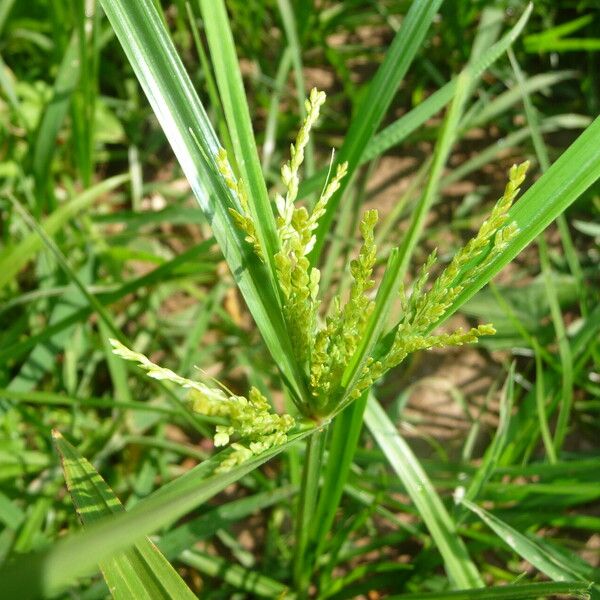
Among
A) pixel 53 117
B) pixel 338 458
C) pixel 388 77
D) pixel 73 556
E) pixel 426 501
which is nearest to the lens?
pixel 73 556

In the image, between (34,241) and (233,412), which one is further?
(34,241)

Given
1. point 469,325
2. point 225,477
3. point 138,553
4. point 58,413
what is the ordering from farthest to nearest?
Result: point 469,325 → point 58,413 → point 138,553 → point 225,477

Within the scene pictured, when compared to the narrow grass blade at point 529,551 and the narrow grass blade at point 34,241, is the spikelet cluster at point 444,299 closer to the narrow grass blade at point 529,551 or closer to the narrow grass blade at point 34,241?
the narrow grass blade at point 529,551

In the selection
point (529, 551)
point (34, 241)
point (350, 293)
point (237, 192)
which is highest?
point (237, 192)

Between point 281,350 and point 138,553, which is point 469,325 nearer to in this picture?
point 281,350

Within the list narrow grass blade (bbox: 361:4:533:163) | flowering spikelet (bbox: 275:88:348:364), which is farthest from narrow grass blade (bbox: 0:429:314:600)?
narrow grass blade (bbox: 361:4:533:163)

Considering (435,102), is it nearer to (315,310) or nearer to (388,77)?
(388,77)

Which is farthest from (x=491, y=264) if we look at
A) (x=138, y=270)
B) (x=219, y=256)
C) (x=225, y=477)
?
(x=138, y=270)

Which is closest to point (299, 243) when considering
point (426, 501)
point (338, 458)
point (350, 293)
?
point (350, 293)
